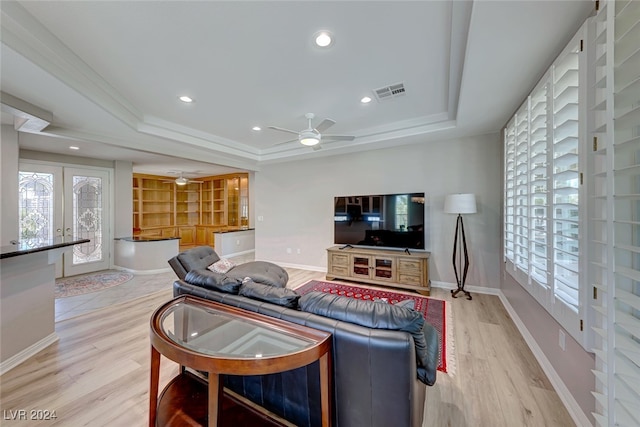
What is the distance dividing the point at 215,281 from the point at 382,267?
303 centimetres

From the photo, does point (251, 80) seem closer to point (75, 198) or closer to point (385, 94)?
point (385, 94)

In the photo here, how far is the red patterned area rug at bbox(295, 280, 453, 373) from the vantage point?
8.09 ft

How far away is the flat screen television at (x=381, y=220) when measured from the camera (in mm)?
4184

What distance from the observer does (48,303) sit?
8.11ft

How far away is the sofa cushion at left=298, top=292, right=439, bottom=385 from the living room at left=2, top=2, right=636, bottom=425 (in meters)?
1.07

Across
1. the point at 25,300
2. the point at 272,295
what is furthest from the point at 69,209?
the point at 272,295

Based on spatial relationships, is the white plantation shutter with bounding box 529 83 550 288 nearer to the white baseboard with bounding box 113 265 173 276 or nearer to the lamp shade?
the lamp shade

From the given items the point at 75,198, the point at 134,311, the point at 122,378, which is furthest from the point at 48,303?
the point at 75,198

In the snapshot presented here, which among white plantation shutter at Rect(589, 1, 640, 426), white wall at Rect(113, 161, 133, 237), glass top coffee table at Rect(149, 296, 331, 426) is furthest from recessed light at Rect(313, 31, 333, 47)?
white wall at Rect(113, 161, 133, 237)

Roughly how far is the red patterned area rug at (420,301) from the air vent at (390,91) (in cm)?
235

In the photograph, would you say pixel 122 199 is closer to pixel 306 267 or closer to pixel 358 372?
pixel 306 267

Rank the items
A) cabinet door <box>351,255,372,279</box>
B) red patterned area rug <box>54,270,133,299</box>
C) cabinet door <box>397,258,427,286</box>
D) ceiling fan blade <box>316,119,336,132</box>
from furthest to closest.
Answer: cabinet door <box>351,255,372,279</box>, red patterned area rug <box>54,270,133,299</box>, cabinet door <box>397,258,427,286</box>, ceiling fan blade <box>316,119,336,132</box>

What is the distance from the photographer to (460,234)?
4.02 meters

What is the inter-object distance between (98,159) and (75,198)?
0.94 metres
